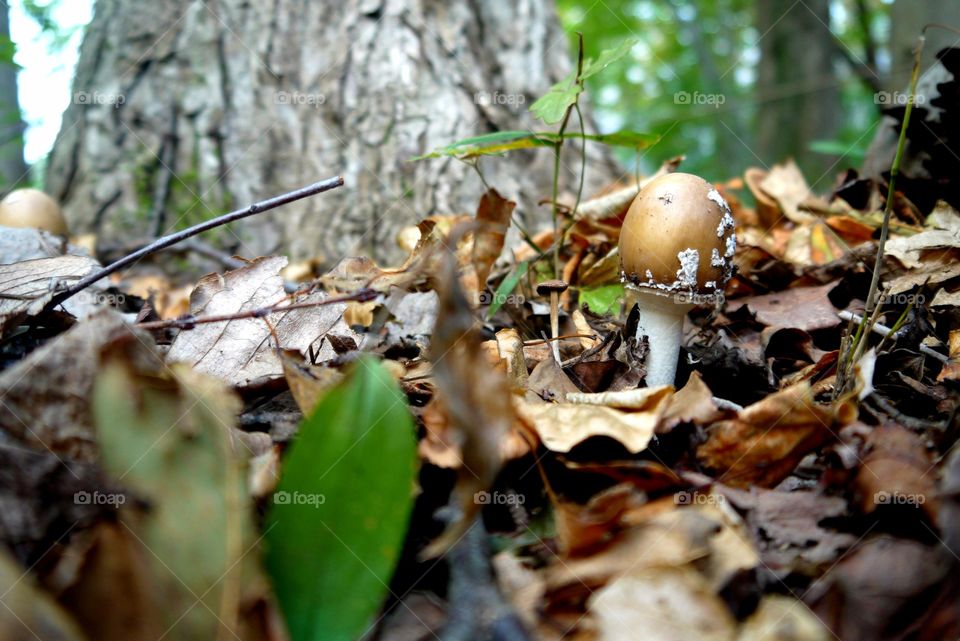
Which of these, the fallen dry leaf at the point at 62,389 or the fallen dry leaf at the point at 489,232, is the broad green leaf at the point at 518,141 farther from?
the fallen dry leaf at the point at 62,389

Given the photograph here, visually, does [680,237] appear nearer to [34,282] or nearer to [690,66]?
[34,282]

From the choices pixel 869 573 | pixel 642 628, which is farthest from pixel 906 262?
pixel 642 628

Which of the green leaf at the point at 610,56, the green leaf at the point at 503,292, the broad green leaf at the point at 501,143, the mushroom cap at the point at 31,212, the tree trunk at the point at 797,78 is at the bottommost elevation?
the green leaf at the point at 503,292

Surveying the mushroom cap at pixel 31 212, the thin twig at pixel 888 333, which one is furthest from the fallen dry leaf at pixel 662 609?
the mushroom cap at pixel 31 212

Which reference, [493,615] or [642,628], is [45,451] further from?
[642,628]

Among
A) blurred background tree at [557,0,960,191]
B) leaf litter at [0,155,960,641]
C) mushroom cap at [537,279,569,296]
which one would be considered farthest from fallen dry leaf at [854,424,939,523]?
blurred background tree at [557,0,960,191]

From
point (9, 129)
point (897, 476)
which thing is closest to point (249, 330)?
point (897, 476)

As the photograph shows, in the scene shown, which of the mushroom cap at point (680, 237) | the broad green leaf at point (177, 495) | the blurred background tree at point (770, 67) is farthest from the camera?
the blurred background tree at point (770, 67)
